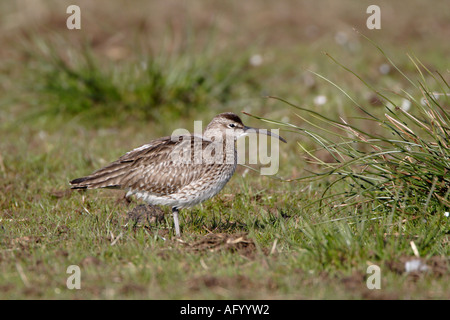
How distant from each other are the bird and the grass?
34 centimetres

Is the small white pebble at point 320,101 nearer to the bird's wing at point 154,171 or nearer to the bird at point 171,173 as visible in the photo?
the bird at point 171,173

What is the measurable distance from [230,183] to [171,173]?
1.43m

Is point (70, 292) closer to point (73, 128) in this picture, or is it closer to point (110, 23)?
point (73, 128)

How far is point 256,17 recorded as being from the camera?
15516mm

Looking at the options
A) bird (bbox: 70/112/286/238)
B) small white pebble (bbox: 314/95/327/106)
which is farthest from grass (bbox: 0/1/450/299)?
bird (bbox: 70/112/286/238)

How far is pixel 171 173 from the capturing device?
23.5 ft

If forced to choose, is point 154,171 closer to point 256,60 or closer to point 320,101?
point 320,101

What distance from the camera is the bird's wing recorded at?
7117 millimetres

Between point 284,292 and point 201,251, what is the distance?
1.13m

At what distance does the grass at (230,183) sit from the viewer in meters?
5.33

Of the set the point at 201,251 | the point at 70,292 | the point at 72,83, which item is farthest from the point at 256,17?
the point at 70,292

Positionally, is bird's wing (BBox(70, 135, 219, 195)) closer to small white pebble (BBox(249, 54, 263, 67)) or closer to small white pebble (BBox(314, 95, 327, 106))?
small white pebble (BBox(314, 95, 327, 106))

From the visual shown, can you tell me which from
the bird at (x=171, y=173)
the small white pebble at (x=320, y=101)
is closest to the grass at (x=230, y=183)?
the small white pebble at (x=320, y=101)

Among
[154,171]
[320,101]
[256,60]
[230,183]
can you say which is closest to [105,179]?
[154,171]
